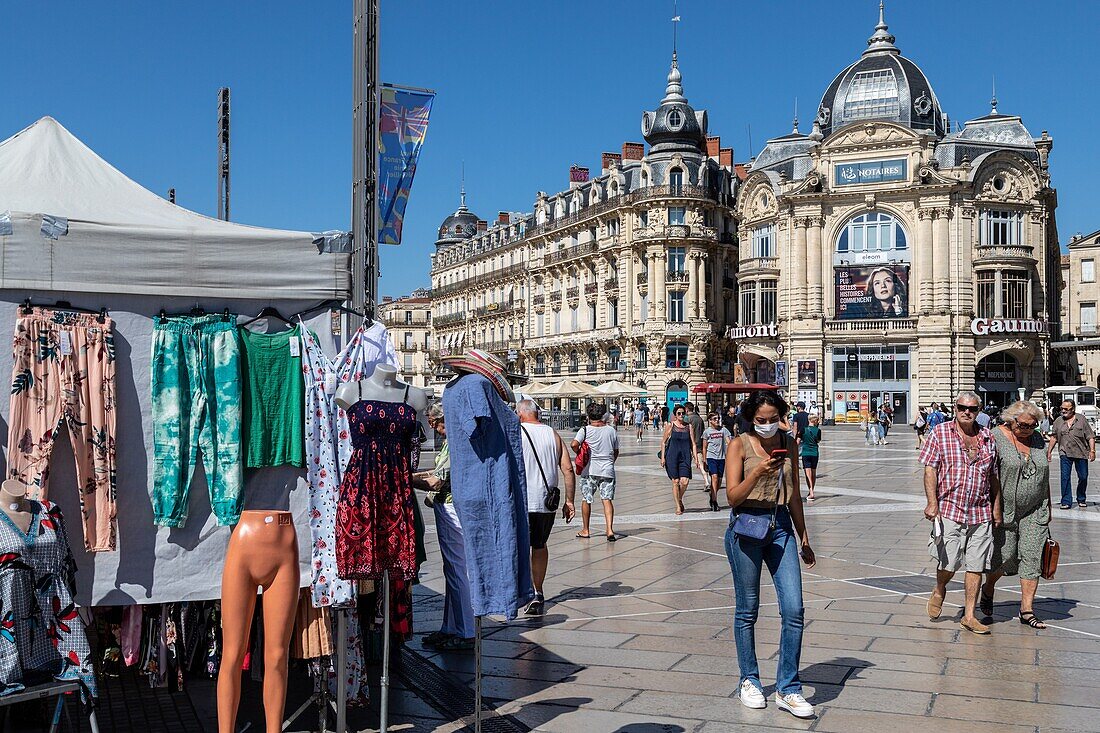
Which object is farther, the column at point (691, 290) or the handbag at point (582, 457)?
the column at point (691, 290)

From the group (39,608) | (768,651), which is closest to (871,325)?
(768,651)

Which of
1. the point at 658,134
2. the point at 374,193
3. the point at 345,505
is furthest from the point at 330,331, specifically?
the point at 658,134

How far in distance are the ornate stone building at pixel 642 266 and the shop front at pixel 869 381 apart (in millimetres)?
8471

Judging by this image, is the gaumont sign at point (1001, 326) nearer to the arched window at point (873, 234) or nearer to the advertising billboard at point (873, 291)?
the advertising billboard at point (873, 291)

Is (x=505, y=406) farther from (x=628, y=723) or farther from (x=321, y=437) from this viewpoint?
(x=628, y=723)

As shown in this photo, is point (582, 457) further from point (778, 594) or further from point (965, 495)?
point (778, 594)

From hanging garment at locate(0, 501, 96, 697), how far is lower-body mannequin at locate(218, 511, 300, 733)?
1.93 ft

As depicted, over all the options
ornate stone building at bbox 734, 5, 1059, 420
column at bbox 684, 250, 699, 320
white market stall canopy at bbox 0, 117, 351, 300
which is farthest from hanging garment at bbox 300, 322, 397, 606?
column at bbox 684, 250, 699, 320

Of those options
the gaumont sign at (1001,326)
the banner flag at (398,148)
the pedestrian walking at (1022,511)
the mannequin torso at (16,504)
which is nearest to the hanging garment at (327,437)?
the mannequin torso at (16,504)

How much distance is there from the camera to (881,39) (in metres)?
59.5

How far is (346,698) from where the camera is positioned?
17.8ft

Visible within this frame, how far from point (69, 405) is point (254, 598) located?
4.61 feet

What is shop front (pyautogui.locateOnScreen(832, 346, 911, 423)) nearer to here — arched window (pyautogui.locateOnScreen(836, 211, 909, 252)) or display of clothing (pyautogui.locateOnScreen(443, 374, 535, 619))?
arched window (pyautogui.locateOnScreen(836, 211, 909, 252))

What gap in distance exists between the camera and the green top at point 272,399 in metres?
5.40
